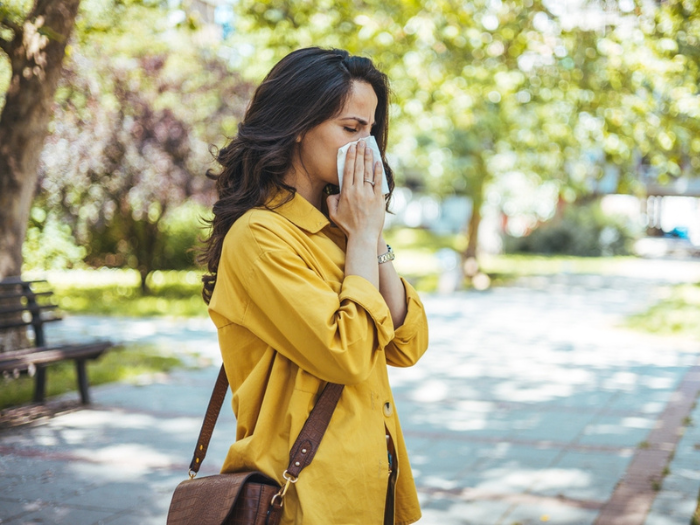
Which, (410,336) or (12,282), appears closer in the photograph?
(410,336)

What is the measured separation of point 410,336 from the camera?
6.70ft

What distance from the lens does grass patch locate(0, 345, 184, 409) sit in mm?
6379

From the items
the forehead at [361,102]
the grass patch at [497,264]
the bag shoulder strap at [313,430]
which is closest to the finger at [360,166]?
the forehead at [361,102]

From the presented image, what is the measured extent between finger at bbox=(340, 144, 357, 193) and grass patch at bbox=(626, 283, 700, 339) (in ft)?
31.0

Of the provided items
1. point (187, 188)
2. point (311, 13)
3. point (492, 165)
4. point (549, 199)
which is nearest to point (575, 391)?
point (311, 13)

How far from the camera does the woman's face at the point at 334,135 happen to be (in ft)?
6.42

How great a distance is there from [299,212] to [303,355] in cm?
39

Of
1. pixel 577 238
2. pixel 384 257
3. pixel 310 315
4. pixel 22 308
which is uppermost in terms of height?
pixel 384 257

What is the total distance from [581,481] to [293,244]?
3389mm

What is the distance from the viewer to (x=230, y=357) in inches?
76.4

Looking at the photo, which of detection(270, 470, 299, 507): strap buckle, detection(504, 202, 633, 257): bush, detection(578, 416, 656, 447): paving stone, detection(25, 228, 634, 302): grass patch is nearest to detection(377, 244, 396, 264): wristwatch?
detection(270, 470, 299, 507): strap buckle

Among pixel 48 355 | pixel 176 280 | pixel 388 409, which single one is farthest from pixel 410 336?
pixel 176 280

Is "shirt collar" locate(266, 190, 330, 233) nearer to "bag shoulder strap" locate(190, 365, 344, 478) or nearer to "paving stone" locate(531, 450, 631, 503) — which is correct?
"bag shoulder strap" locate(190, 365, 344, 478)

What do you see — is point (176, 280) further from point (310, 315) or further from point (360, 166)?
point (310, 315)
